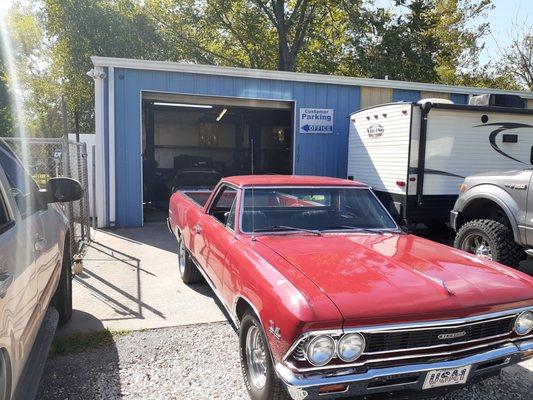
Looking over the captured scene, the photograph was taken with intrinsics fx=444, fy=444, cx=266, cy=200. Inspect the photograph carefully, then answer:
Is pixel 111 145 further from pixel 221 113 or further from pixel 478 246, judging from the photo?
pixel 478 246

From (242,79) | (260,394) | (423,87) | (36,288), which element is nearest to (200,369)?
(260,394)

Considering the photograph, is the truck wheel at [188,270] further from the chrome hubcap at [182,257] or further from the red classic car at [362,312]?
the red classic car at [362,312]

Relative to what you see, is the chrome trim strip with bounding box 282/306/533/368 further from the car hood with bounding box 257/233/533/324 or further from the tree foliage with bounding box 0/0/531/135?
the tree foliage with bounding box 0/0/531/135

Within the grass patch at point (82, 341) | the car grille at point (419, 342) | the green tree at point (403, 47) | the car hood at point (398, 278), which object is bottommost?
the grass patch at point (82, 341)

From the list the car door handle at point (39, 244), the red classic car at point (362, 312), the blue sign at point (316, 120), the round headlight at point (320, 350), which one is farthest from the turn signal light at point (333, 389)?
the blue sign at point (316, 120)

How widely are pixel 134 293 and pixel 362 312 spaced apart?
3.72m

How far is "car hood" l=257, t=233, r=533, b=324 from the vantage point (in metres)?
2.46

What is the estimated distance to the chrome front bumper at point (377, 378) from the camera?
2301 millimetres

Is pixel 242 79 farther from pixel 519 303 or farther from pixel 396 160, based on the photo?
pixel 519 303

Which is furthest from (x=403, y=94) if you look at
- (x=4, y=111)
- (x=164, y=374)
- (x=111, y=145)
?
(x=4, y=111)

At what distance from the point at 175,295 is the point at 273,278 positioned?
2902 mm

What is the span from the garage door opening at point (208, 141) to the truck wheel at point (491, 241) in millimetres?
8042

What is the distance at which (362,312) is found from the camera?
2.38 meters

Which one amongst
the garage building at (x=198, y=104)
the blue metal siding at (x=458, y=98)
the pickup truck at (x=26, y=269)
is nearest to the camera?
the pickup truck at (x=26, y=269)
